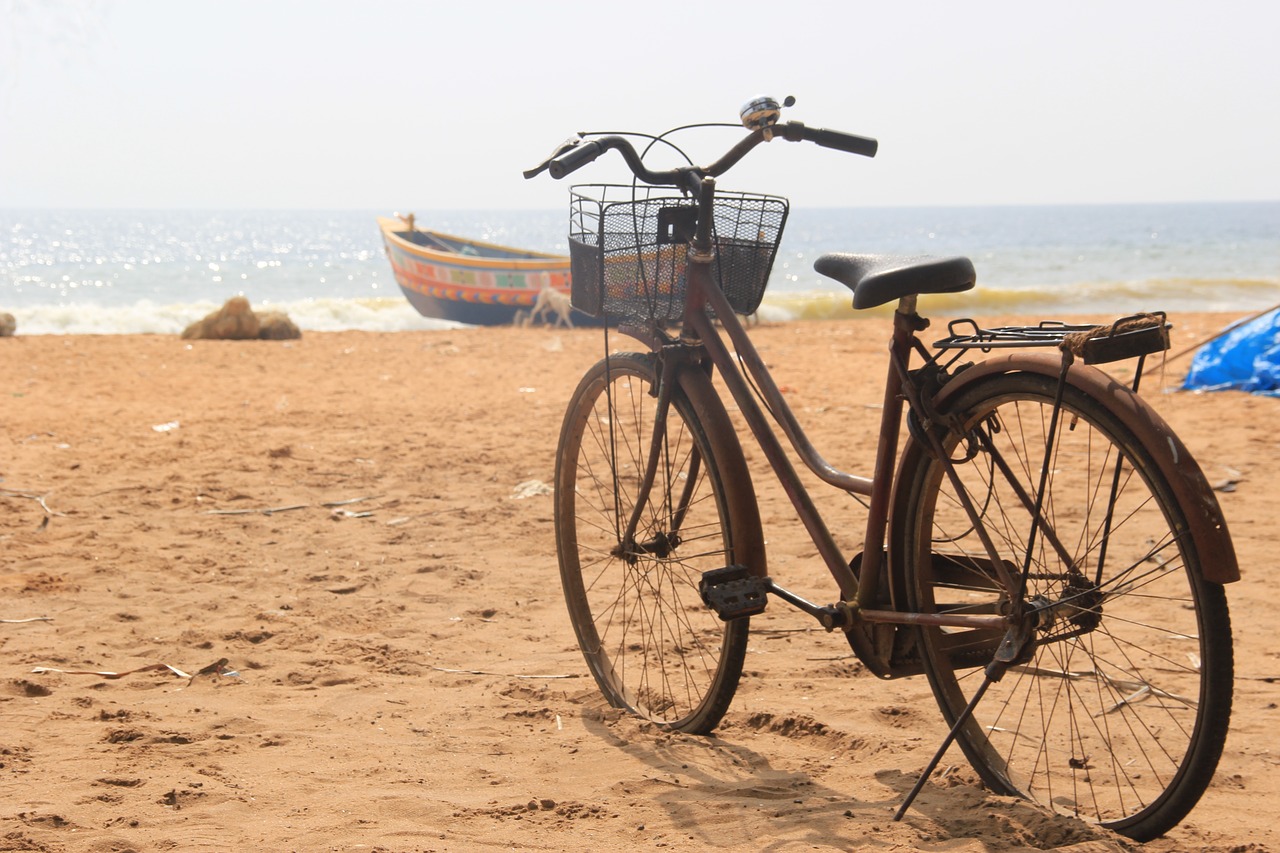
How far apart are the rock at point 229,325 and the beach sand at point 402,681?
5.60 m

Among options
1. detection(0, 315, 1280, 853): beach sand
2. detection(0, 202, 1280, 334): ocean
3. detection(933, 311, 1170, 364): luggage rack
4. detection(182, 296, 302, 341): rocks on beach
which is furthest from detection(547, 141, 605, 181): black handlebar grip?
detection(182, 296, 302, 341): rocks on beach

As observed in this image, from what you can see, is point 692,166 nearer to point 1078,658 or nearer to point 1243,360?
point 1078,658

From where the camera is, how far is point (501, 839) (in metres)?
2.34

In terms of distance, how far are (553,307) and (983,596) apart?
1276 centimetres

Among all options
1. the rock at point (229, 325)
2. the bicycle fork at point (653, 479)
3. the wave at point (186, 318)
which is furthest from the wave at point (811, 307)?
the bicycle fork at point (653, 479)

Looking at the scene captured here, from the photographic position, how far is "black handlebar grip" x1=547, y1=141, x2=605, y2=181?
2.74 m

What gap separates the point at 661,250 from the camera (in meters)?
2.90

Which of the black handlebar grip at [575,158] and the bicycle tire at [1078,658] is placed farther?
the black handlebar grip at [575,158]

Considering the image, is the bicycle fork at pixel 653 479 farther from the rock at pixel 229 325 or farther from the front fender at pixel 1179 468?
the rock at pixel 229 325

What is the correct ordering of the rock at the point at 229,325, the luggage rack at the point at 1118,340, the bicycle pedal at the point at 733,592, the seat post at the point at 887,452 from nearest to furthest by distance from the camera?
the luggage rack at the point at 1118,340
the seat post at the point at 887,452
the bicycle pedal at the point at 733,592
the rock at the point at 229,325

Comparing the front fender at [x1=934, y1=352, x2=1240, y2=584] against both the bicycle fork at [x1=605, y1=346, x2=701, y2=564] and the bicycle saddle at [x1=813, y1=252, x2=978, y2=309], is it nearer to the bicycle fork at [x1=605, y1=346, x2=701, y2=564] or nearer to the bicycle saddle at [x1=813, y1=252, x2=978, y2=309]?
the bicycle saddle at [x1=813, y1=252, x2=978, y2=309]

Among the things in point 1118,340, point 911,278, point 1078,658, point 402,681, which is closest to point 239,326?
point 402,681

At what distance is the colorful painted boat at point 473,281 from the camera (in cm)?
1705

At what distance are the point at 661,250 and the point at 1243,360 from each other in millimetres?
6510
